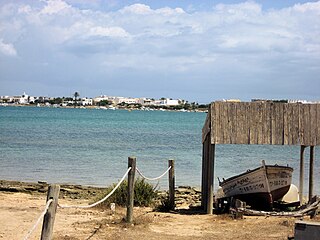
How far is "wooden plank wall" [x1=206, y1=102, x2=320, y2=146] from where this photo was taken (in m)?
12.8

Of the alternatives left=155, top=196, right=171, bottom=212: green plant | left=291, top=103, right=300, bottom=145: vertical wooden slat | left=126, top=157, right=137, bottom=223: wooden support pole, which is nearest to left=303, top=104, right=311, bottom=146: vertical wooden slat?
left=291, top=103, right=300, bottom=145: vertical wooden slat

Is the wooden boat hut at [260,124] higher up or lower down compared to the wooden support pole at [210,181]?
higher up

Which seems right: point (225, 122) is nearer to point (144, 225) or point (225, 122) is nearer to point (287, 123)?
point (287, 123)

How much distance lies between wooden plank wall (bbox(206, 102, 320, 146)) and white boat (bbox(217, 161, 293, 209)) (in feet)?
2.20

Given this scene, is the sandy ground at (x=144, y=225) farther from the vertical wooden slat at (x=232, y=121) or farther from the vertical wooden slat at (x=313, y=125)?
the vertical wooden slat at (x=313, y=125)

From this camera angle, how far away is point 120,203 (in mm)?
13836

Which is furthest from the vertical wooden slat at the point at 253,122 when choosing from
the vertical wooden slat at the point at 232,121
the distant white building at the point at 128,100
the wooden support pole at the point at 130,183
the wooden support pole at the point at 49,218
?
the distant white building at the point at 128,100

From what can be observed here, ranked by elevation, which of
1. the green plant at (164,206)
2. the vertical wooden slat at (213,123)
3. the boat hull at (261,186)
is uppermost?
the vertical wooden slat at (213,123)

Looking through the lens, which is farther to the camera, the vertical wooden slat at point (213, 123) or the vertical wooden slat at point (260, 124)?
the vertical wooden slat at point (260, 124)

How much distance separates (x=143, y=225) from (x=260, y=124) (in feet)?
12.1

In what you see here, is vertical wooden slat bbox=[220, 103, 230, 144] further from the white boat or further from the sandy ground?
the sandy ground

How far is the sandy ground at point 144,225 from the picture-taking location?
34.1 feet

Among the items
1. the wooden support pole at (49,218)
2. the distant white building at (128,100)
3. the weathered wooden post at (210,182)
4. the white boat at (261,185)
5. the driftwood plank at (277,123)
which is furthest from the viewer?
the distant white building at (128,100)

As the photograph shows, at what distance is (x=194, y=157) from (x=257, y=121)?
63.2 feet
